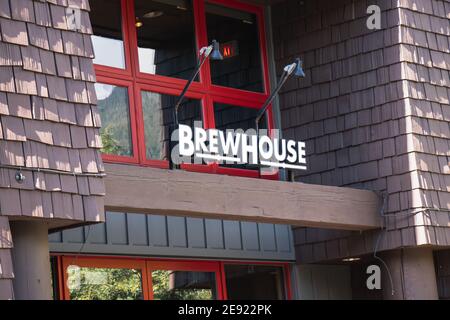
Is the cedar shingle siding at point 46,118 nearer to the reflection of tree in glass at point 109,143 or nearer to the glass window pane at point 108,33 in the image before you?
the reflection of tree in glass at point 109,143

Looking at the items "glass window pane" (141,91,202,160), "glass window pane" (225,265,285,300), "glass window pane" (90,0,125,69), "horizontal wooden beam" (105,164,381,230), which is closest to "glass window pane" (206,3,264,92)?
"glass window pane" (141,91,202,160)

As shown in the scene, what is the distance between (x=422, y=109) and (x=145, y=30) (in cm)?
296

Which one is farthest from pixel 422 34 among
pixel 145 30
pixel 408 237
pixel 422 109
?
pixel 145 30

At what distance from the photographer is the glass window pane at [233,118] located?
1136cm

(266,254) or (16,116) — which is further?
(266,254)

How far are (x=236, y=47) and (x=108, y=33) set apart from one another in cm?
179

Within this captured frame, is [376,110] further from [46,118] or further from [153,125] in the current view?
[46,118]

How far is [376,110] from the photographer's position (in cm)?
1097

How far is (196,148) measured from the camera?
9.41 metres

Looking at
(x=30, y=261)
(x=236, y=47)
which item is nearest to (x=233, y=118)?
(x=236, y=47)

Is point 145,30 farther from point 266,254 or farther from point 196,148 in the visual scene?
point 266,254

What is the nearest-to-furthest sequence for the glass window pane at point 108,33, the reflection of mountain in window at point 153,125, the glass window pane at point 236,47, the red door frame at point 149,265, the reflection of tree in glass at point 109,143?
the red door frame at point 149,265, the reflection of tree in glass at point 109,143, the glass window pane at point 108,33, the reflection of mountain in window at point 153,125, the glass window pane at point 236,47

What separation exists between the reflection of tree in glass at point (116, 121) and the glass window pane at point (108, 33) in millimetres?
307

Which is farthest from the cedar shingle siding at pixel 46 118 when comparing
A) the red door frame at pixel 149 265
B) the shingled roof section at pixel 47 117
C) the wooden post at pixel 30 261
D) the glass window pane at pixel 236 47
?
the glass window pane at pixel 236 47
